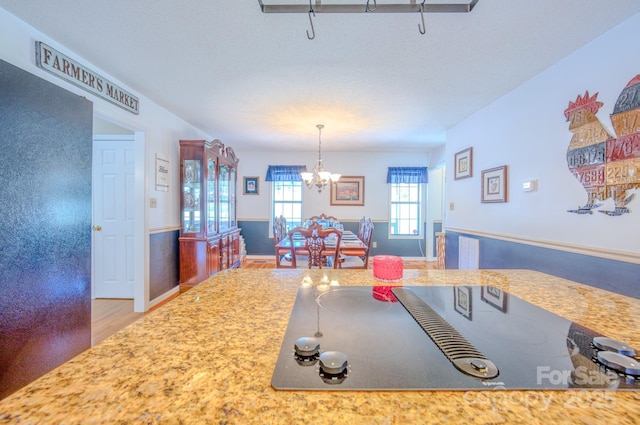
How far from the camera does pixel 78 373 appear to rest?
0.51m

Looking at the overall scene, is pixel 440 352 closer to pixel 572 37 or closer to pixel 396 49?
pixel 396 49

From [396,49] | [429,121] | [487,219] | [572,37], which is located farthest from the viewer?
[429,121]

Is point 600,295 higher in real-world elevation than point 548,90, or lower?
lower

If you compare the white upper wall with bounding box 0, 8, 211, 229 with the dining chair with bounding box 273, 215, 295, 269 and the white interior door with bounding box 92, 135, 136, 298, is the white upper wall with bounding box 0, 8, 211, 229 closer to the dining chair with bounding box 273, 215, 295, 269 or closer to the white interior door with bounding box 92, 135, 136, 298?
the white interior door with bounding box 92, 135, 136, 298

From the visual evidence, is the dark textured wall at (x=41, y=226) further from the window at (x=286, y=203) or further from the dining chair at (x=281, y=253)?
the window at (x=286, y=203)

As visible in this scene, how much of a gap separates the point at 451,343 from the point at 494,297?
48cm

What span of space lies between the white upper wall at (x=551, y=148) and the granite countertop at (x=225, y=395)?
5.57ft

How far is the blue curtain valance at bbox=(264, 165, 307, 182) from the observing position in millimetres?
5555

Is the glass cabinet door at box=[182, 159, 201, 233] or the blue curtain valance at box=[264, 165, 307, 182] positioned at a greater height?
the blue curtain valance at box=[264, 165, 307, 182]

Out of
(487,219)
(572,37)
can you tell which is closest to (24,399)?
(572,37)

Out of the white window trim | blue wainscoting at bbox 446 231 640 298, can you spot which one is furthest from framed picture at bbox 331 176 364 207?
blue wainscoting at bbox 446 231 640 298

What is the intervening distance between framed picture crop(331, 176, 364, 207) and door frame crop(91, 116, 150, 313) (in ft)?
11.5

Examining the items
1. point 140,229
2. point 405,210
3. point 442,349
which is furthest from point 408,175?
point 442,349

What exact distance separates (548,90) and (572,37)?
49 cm
